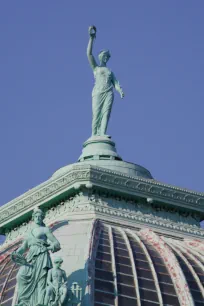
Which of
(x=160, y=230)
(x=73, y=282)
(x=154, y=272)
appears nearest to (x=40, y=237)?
(x=73, y=282)

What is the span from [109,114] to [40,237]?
572 inches

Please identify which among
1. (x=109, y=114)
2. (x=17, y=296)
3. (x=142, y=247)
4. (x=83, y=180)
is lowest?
(x=17, y=296)

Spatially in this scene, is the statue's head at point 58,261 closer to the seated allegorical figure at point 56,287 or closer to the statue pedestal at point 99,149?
the seated allegorical figure at point 56,287

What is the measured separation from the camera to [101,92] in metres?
69.8

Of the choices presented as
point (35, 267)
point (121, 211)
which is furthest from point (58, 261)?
point (121, 211)

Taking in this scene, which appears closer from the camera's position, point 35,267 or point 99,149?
point 35,267

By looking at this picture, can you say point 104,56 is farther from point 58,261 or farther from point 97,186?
point 58,261

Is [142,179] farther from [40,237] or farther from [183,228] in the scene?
[40,237]

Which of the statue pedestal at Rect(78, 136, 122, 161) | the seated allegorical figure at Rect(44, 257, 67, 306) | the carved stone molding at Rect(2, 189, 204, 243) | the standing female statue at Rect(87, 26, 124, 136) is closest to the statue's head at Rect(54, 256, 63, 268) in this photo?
the seated allegorical figure at Rect(44, 257, 67, 306)

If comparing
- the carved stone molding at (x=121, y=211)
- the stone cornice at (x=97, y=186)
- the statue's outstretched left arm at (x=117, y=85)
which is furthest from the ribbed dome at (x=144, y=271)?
the statue's outstretched left arm at (x=117, y=85)

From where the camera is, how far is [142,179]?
66875mm

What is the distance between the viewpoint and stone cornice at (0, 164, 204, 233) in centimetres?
6569

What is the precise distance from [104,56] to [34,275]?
719 inches

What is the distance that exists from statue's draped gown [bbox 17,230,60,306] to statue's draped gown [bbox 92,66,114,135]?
14.5 meters
